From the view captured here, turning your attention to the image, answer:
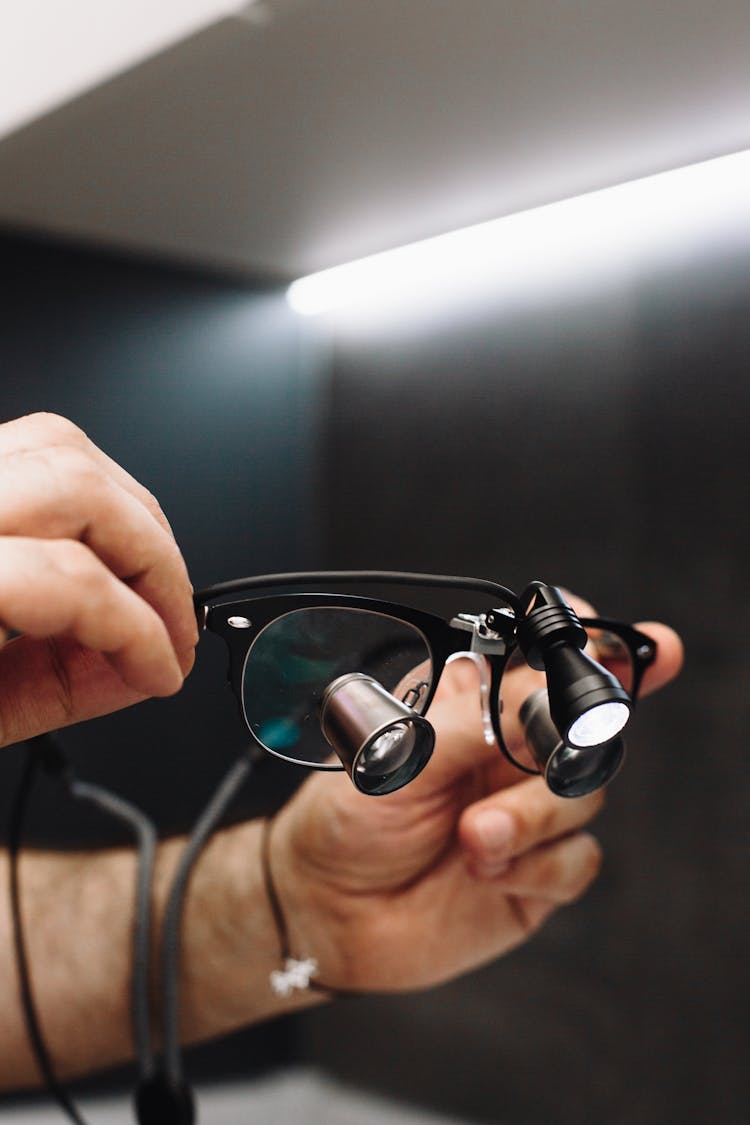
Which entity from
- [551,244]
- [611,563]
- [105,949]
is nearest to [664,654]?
[611,563]

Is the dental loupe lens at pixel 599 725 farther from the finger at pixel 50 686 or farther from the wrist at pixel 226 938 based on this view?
the wrist at pixel 226 938

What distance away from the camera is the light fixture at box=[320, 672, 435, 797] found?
0.41 m

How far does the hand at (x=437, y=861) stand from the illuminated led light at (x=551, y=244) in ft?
1.15

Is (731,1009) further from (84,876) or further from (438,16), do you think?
(438,16)

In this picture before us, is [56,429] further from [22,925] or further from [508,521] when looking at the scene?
[22,925]

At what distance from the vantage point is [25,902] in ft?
2.82

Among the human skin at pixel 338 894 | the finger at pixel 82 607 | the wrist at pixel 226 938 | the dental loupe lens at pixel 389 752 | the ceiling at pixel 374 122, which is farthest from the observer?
the wrist at pixel 226 938

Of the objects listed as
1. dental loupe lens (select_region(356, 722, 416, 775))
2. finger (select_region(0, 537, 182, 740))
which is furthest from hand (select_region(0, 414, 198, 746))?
dental loupe lens (select_region(356, 722, 416, 775))

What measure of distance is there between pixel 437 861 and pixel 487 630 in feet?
1.45

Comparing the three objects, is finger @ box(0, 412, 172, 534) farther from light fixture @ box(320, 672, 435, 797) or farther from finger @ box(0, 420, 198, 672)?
light fixture @ box(320, 672, 435, 797)

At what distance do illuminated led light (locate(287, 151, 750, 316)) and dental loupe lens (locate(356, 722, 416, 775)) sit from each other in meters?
0.52

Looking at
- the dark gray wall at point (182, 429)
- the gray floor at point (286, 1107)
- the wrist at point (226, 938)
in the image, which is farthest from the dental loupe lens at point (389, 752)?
the gray floor at point (286, 1107)

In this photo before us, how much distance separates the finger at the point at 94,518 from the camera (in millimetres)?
356

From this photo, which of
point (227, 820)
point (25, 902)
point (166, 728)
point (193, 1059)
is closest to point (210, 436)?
point (166, 728)
